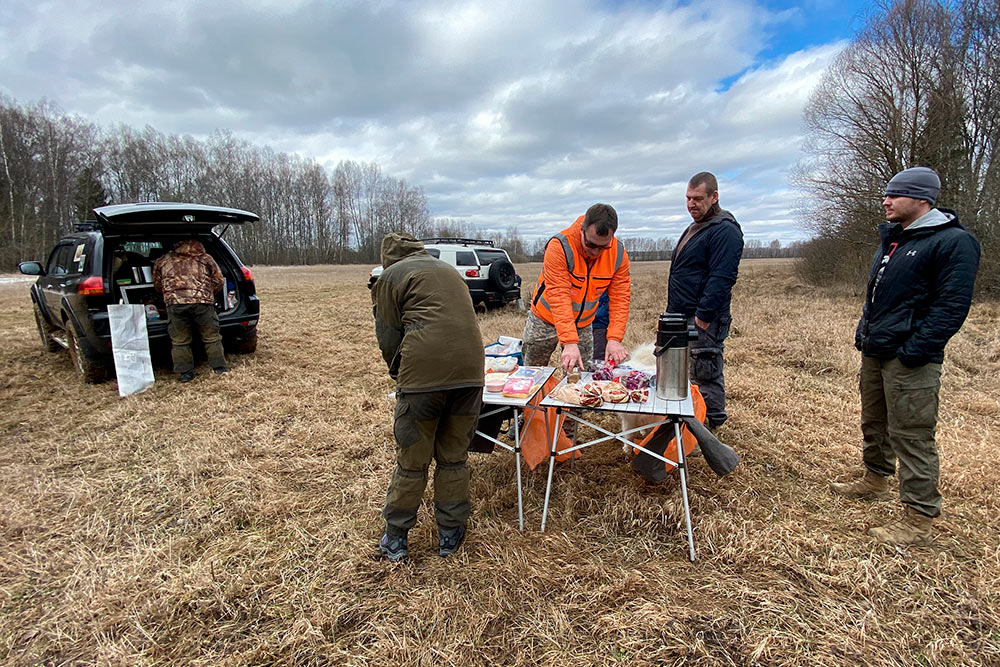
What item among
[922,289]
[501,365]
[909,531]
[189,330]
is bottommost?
[909,531]

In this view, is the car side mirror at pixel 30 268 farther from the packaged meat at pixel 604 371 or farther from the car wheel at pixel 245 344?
the packaged meat at pixel 604 371

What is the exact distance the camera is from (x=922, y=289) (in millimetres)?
2209

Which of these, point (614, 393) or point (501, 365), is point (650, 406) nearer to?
point (614, 393)

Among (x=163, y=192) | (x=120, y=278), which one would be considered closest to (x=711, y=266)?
(x=120, y=278)

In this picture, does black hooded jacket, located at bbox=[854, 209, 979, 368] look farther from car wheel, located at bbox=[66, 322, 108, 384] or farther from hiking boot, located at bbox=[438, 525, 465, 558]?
car wheel, located at bbox=[66, 322, 108, 384]

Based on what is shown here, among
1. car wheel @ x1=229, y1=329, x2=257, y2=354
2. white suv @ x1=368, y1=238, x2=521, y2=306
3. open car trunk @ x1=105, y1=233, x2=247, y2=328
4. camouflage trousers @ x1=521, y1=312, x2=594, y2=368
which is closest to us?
camouflage trousers @ x1=521, y1=312, x2=594, y2=368

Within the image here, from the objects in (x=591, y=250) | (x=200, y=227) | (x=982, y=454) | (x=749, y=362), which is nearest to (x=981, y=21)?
(x=749, y=362)

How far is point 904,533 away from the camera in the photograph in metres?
2.29

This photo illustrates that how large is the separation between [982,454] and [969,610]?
5.99 feet

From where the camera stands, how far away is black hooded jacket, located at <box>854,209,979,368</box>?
209 cm

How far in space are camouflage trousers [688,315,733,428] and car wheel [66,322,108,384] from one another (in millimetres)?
5636

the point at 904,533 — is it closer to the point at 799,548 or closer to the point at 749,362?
the point at 799,548

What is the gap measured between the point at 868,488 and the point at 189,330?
5.92 meters

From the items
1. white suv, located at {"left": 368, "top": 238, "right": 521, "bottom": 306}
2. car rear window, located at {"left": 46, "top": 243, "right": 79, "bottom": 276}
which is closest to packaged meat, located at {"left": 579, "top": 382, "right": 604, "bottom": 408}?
car rear window, located at {"left": 46, "top": 243, "right": 79, "bottom": 276}
